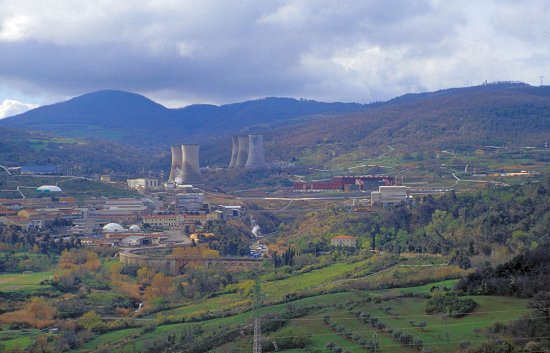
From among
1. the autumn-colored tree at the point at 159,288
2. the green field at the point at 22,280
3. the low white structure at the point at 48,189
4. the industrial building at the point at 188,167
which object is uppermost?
the industrial building at the point at 188,167

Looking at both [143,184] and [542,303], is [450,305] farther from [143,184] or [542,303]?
[143,184]

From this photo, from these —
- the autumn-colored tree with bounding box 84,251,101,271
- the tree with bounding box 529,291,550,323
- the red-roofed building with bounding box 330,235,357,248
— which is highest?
the tree with bounding box 529,291,550,323

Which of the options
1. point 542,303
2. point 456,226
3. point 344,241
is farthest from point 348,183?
point 542,303

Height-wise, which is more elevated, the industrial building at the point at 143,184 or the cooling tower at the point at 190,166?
the cooling tower at the point at 190,166

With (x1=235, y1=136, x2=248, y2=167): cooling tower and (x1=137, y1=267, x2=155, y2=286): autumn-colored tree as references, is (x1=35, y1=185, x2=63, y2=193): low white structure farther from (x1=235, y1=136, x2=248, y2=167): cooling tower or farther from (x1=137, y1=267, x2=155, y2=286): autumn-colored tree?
(x1=235, y1=136, x2=248, y2=167): cooling tower

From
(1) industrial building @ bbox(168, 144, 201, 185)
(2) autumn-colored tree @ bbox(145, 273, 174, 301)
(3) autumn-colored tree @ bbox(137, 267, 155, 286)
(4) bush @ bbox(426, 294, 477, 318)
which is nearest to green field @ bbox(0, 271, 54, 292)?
(3) autumn-colored tree @ bbox(137, 267, 155, 286)

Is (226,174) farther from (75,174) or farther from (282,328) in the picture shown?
(282,328)

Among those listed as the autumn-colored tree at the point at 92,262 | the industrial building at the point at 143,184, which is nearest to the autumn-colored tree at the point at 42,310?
the autumn-colored tree at the point at 92,262

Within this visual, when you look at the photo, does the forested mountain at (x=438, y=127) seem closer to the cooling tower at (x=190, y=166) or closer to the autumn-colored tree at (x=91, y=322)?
the cooling tower at (x=190, y=166)
